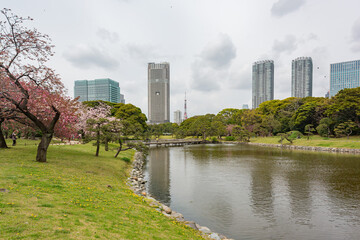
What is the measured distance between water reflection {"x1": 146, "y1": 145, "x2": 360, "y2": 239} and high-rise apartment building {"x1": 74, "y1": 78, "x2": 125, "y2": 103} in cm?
17779

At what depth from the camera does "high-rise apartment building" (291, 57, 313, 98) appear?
157 meters

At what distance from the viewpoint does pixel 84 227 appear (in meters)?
6.58

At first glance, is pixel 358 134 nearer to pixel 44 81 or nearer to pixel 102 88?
pixel 44 81

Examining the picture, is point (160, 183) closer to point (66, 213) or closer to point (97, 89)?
point (66, 213)

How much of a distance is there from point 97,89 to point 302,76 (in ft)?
564

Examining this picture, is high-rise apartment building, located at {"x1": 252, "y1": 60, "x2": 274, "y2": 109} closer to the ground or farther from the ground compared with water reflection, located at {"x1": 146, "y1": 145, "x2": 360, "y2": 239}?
farther from the ground

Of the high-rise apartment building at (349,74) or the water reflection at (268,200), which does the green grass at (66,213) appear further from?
the high-rise apartment building at (349,74)

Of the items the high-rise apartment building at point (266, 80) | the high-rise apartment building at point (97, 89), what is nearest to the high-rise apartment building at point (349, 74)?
the high-rise apartment building at point (266, 80)

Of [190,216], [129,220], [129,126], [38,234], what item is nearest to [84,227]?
[38,234]

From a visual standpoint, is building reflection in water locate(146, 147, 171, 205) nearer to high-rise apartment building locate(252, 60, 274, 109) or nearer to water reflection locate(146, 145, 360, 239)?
water reflection locate(146, 145, 360, 239)

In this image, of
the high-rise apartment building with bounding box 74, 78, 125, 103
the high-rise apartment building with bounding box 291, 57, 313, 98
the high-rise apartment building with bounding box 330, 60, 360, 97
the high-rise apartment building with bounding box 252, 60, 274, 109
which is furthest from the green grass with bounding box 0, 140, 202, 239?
the high-rise apartment building with bounding box 330, 60, 360, 97

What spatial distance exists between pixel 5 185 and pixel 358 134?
72212 millimetres

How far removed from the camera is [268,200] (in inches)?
608

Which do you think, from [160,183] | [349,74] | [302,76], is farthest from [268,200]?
[349,74]
